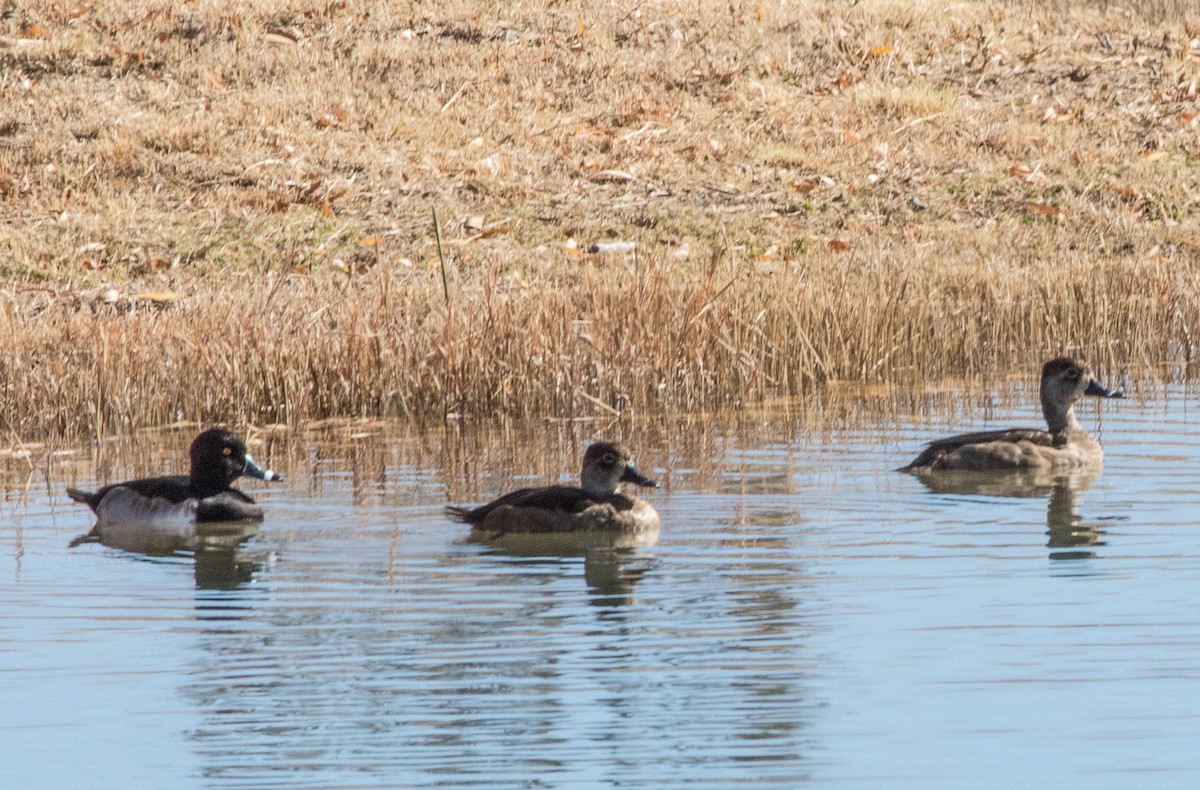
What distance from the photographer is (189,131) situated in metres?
23.6

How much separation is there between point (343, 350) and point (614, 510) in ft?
14.3

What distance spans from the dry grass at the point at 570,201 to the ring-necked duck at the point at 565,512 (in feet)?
11.9

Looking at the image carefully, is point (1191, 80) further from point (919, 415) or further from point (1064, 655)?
point (1064, 655)

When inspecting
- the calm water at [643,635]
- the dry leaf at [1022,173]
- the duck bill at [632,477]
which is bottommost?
the calm water at [643,635]

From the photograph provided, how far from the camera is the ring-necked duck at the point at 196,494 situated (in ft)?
33.8

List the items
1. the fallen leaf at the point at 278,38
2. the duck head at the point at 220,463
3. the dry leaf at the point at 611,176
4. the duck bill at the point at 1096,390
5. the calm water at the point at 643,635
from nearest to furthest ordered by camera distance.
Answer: the calm water at the point at 643,635 → the duck head at the point at 220,463 → the duck bill at the point at 1096,390 → the dry leaf at the point at 611,176 → the fallen leaf at the point at 278,38

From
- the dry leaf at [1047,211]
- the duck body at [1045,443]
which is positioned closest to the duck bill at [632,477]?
the duck body at [1045,443]

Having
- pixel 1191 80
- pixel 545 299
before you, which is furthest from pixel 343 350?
pixel 1191 80

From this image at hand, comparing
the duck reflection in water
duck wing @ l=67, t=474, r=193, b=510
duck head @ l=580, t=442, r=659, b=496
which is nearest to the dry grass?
duck wing @ l=67, t=474, r=193, b=510

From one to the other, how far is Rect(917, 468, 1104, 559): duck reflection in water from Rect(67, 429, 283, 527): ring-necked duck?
363 cm

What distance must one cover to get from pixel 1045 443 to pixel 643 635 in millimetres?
4847

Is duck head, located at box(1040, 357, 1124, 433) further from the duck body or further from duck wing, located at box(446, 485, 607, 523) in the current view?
duck wing, located at box(446, 485, 607, 523)

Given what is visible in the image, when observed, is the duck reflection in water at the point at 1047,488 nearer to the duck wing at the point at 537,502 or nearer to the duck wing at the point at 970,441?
the duck wing at the point at 970,441

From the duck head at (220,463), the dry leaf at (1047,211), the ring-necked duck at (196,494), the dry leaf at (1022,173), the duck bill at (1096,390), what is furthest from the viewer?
the dry leaf at (1022,173)
